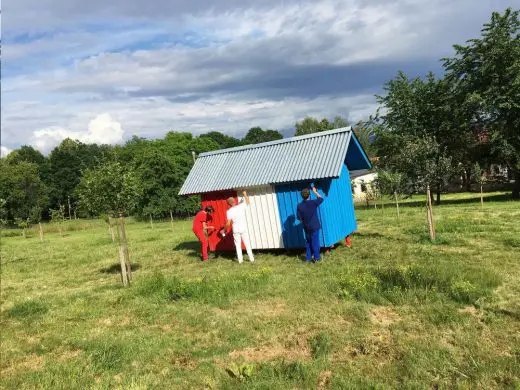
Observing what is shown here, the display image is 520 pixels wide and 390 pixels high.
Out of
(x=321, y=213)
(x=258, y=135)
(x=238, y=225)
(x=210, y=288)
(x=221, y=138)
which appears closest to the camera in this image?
(x=210, y=288)

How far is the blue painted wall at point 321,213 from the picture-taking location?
38.6 ft

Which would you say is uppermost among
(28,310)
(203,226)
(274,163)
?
(274,163)

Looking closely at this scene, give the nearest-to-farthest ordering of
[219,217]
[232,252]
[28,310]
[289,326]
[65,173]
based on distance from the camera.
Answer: [289,326]
[28,310]
[219,217]
[232,252]
[65,173]

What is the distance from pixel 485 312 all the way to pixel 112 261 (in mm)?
12613

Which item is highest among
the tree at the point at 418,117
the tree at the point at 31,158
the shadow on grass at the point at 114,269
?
the tree at the point at 31,158

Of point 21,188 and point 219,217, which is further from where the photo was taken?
point 21,188

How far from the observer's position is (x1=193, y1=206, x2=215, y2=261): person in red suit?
13148mm

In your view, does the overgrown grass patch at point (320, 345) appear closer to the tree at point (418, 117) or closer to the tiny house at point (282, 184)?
the tiny house at point (282, 184)

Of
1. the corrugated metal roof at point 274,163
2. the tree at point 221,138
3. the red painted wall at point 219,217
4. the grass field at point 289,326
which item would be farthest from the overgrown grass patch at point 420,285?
the tree at point 221,138

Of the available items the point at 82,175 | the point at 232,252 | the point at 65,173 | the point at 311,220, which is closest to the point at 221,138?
the point at 65,173

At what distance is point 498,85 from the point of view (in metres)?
28.5

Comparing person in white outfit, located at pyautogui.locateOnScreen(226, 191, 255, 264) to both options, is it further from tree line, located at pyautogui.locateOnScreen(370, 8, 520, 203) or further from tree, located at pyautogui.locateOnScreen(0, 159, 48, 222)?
tree, located at pyautogui.locateOnScreen(0, 159, 48, 222)

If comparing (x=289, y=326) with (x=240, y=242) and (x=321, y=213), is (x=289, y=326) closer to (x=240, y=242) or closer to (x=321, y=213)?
(x=321, y=213)

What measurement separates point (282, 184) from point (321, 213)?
157cm
